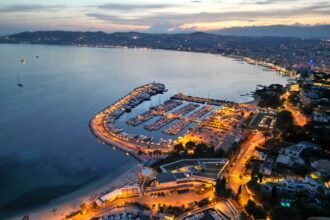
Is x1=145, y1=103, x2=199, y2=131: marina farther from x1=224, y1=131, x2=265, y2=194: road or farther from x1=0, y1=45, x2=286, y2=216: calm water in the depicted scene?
x1=224, y1=131, x2=265, y2=194: road

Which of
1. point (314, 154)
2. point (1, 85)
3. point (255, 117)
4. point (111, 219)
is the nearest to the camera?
point (111, 219)


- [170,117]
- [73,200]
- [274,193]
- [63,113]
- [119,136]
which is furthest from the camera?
[63,113]

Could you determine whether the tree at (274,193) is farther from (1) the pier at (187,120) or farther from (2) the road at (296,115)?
(2) the road at (296,115)

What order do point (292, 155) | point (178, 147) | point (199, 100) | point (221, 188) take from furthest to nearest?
point (199, 100), point (178, 147), point (292, 155), point (221, 188)

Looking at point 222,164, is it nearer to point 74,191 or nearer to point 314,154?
point 314,154

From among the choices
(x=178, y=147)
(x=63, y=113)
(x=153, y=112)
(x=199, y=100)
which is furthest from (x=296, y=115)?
(x=63, y=113)

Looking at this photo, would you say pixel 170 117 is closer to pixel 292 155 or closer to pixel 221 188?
pixel 292 155

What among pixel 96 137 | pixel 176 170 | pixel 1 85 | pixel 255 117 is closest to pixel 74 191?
pixel 176 170
